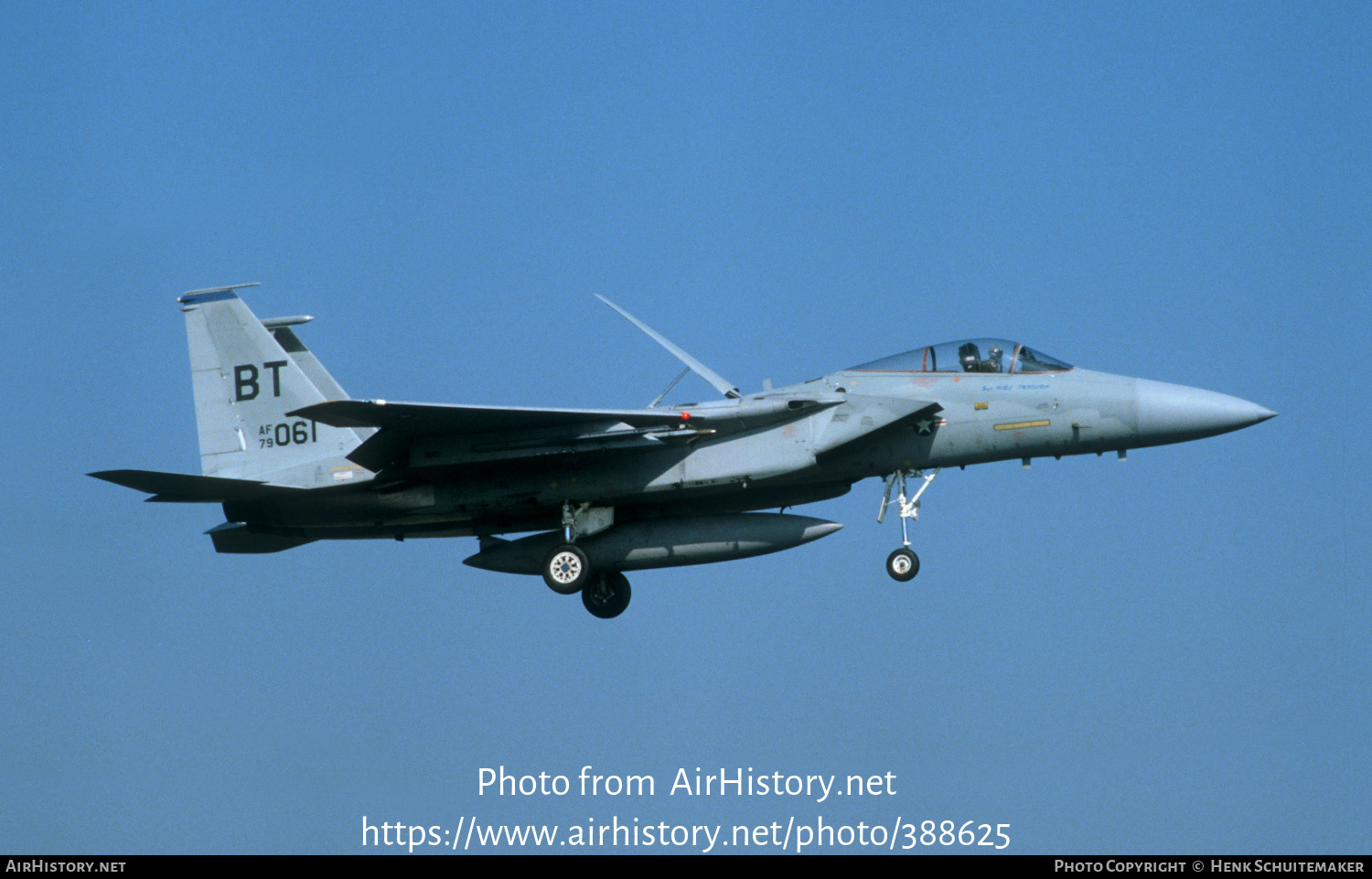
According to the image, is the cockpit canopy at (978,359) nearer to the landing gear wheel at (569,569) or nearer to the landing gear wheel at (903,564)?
the landing gear wheel at (903,564)

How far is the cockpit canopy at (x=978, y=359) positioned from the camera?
19672 millimetres

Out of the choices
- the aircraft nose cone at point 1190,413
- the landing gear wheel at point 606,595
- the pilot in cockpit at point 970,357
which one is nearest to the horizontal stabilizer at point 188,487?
the landing gear wheel at point 606,595

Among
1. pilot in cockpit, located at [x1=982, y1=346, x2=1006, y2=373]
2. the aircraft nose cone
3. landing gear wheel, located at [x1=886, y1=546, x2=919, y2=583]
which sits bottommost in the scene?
landing gear wheel, located at [x1=886, y1=546, x2=919, y2=583]

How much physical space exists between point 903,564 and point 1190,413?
150 inches

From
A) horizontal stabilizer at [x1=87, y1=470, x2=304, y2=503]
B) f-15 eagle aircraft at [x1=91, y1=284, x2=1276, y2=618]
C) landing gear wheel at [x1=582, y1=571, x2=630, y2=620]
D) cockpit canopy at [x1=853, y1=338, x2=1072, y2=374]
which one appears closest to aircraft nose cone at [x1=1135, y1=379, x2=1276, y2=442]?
f-15 eagle aircraft at [x1=91, y1=284, x2=1276, y2=618]

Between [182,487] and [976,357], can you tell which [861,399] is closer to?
[976,357]

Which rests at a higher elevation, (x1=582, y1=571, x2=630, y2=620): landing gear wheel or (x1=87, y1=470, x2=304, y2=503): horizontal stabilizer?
(x1=87, y1=470, x2=304, y2=503): horizontal stabilizer

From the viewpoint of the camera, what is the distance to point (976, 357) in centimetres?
1977

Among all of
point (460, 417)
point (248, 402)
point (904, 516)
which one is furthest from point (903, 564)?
point (248, 402)

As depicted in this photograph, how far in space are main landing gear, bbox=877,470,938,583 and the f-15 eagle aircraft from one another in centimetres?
2

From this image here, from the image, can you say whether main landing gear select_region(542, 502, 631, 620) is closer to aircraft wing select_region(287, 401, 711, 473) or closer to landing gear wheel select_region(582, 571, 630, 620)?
landing gear wheel select_region(582, 571, 630, 620)

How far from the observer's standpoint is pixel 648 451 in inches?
775

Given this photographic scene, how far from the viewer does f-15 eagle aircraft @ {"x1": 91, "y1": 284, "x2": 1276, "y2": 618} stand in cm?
1927

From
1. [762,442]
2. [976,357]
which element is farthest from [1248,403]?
[762,442]
